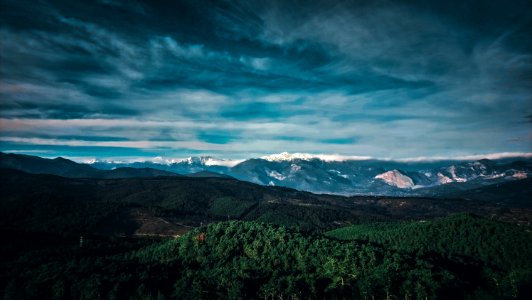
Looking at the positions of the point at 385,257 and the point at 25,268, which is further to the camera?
the point at 25,268

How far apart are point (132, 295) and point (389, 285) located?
10997cm

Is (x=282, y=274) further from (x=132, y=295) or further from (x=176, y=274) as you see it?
(x=132, y=295)

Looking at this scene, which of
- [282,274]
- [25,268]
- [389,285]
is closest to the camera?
[389,285]

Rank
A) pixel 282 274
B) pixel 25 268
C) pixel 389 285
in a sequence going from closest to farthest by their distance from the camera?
pixel 389 285, pixel 282 274, pixel 25 268

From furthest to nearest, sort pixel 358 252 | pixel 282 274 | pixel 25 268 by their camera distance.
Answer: pixel 25 268 → pixel 358 252 → pixel 282 274

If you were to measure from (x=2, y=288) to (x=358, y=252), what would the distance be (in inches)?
6875

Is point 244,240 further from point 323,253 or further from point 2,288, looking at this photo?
point 2,288

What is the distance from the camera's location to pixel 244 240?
195125 millimetres

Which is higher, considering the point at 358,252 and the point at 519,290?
the point at 358,252

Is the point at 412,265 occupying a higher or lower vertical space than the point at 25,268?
higher

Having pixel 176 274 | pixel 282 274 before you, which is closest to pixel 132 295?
pixel 176 274

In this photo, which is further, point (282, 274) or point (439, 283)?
point (282, 274)

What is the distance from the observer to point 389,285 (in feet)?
472

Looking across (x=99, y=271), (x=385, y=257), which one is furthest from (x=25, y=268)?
(x=385, y=257)
